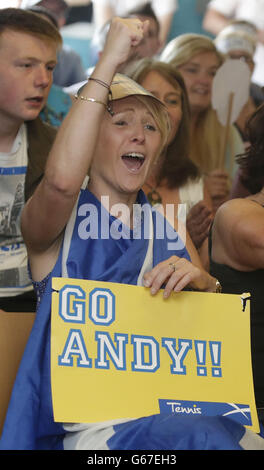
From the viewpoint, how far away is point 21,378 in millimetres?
1444

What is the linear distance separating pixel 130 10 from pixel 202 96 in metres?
0.85

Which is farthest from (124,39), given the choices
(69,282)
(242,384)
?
(242,384)

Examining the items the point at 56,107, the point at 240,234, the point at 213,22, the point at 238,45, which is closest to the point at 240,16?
the point at 213,22

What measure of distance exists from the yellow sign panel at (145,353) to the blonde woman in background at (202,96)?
1.56 metres

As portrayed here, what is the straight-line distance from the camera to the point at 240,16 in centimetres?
417

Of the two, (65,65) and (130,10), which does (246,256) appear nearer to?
(65,65)

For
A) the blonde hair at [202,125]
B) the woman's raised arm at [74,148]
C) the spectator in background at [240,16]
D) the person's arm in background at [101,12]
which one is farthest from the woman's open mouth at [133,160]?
the spectator in background at [240,16]

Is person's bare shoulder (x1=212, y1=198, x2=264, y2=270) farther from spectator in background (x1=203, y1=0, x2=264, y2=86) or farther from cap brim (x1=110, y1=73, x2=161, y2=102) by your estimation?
spectator in background (x1=203, y1=0, x2=264, y2=86)

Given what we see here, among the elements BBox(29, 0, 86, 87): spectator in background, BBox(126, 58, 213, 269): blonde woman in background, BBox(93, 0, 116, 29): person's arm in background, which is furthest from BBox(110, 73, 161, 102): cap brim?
BBox(93, 0, 116, 29): person's arm in background

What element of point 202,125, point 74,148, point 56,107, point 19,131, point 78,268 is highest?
point 74,148

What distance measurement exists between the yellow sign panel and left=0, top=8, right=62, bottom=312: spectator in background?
0.73m

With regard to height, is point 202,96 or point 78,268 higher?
point 78,268

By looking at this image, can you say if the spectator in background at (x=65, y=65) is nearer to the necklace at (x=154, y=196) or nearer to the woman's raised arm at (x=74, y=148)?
the necklace at (x=154, y=196)

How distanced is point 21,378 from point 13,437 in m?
0.11
